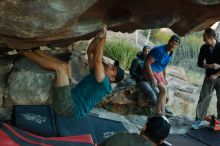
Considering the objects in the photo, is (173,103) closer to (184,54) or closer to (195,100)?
(195,100)

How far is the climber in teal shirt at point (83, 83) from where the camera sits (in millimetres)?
5316

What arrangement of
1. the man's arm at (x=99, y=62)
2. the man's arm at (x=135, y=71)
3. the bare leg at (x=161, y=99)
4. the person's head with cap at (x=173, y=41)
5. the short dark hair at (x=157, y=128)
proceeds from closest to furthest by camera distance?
1. the short dark hair at (x=157, y=128)
2. the man's arm at (x=99, y=62)
3. the person's head with cap at (x=173, y=41)
4. the bare leg at (x=161, y=99)
5. the man's arm at (x=135, y=71)

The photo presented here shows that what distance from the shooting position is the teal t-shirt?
18.3 feet

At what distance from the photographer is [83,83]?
5699mm

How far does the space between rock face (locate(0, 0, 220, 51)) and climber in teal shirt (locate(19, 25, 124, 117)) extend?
18 cm

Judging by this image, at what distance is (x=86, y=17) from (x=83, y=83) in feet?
2.97

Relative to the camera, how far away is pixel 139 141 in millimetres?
4219

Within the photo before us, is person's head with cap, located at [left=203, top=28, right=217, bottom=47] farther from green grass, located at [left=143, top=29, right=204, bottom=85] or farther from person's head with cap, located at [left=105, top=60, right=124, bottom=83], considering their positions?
green grass, located at [left=143, top=29, right=204, bottom=85]

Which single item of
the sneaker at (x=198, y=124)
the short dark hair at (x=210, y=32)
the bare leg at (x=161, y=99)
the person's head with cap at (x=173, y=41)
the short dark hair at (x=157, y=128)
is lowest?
the sneaker at (x=198, y=124)

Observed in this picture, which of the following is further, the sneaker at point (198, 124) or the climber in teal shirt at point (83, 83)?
the sneaker at point (198, 124)

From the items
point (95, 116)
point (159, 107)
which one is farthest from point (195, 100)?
point (95, 116)

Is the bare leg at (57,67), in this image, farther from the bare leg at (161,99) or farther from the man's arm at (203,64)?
the man's arm at (203,64)

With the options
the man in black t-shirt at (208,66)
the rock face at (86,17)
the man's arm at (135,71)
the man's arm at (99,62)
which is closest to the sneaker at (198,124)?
the man in black t-shirt at (208,66)

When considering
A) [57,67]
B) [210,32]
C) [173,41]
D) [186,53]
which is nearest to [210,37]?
[210,32]
